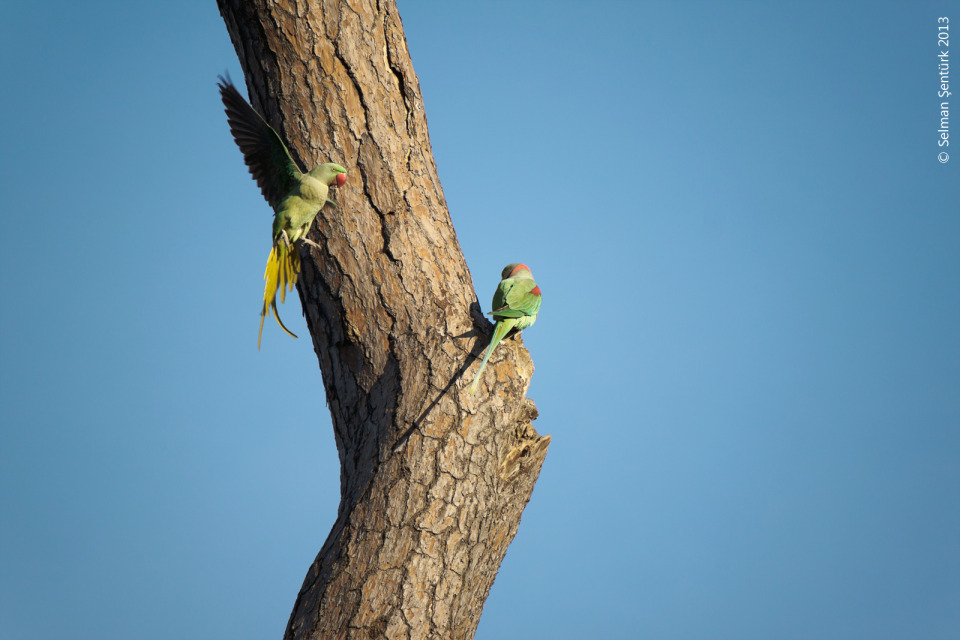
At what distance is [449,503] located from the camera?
3.12 m

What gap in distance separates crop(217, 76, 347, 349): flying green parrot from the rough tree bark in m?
0.11

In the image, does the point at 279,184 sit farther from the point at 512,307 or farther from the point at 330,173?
the point at 512,307

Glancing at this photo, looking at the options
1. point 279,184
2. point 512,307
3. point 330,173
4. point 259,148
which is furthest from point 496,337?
point 259,148

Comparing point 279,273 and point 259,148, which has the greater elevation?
point 259,148

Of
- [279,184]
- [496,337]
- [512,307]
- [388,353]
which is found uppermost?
[279,184]

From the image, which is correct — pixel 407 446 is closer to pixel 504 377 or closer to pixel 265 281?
pixel 504 377

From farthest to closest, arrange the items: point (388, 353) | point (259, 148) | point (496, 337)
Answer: point (259, 148) → point (388, 353) → point (496, 337)

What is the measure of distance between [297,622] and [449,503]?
0.88m

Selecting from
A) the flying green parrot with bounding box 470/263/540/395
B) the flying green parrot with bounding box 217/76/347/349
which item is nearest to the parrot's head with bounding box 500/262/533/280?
the flying green parrot with bounding box 470/263/540/395

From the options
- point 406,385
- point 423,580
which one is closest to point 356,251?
point 406,385

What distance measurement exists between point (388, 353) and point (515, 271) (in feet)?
2.82

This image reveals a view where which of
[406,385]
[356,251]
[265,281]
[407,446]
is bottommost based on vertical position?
[407,446]

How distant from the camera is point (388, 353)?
345cm

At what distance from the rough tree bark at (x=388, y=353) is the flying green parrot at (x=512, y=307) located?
11cm
